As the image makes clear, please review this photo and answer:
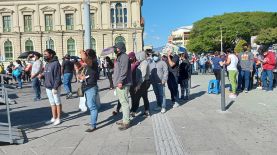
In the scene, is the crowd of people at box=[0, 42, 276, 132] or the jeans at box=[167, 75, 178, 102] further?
the jeans at box=[167, 75, 178, 102]

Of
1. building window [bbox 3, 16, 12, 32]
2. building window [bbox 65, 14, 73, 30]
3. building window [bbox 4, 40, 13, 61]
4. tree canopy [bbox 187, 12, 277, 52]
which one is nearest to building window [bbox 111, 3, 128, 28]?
building window [bbox 65, 14, 73, 30]

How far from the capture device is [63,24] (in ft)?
227

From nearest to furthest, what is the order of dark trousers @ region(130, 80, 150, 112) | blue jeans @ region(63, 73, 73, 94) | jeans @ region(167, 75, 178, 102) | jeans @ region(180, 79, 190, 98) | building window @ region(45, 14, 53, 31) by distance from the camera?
dark trousers @ region(130, 80, 150, 112) → jeans @ region(167, 75, 178, 102) → jeans @ region(180, 79, 190, 98) → blue jeans @ region(63, 73, 73, 94) → building window @ region(45, 14, 53, 31)

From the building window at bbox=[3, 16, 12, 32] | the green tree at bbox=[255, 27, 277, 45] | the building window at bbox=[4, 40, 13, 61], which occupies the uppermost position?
the building window at bbox=[3, 16, 12, 32]

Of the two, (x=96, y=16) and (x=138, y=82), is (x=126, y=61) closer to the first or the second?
(x=138, y=82)

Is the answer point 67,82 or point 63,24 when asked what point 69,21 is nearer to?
point 63,24

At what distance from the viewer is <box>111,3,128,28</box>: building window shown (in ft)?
225

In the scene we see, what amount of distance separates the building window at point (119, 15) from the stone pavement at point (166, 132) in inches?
2307

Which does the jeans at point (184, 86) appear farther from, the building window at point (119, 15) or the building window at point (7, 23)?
the building window at point (7, 23)

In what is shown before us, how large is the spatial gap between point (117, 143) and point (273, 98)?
23.1ft

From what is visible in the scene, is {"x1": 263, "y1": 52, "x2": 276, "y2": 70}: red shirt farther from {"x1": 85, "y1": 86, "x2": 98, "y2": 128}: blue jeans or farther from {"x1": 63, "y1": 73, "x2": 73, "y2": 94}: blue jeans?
{"x1": 85, "y1": 86, "x2": 98, "y2": 128}: blue jeans

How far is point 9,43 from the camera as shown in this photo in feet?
227

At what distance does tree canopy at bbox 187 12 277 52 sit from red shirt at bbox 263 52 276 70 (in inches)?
2896

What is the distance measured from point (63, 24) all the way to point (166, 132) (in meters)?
64.3
